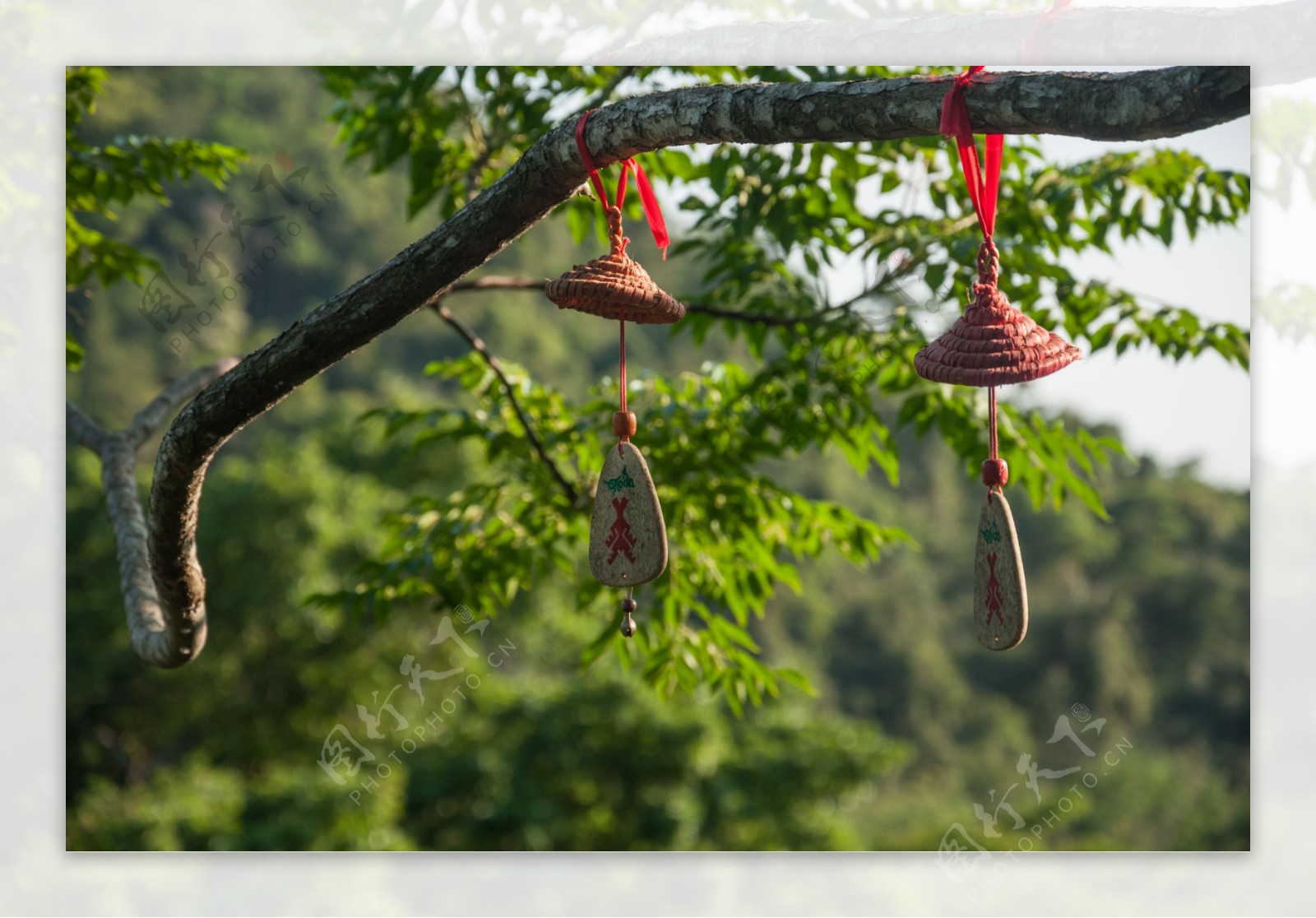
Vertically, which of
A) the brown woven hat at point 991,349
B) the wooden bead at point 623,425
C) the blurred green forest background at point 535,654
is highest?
the brown woven hat at point 991,349

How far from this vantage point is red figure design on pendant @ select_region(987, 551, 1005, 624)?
1305 millimetres

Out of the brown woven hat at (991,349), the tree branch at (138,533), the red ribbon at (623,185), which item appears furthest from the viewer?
the tree branch at (138,533)

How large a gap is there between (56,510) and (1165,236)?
2365mm

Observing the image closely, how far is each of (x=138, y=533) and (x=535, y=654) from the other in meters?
8.33

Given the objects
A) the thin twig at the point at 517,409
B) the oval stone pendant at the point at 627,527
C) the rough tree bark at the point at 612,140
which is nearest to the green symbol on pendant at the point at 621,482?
the oval stone pendant at the point at 627,527

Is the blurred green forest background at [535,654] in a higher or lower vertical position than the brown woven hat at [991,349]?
lower

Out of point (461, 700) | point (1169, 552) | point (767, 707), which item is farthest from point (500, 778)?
point (1169, 552)

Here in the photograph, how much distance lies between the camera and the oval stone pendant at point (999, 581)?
1.29 metres

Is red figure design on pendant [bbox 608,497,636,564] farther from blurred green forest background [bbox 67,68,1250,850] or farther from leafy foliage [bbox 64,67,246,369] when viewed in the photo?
leafy foliage [bbox 64,67,246,369]

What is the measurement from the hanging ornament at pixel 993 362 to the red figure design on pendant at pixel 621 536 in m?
0.40

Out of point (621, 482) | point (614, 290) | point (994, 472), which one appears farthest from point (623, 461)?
point (994, 472)

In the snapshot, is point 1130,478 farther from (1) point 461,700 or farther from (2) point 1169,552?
(1) point 461,700

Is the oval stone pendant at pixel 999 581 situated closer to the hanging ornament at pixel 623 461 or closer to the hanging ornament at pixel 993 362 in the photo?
the hanging ornament at pixel 993 362

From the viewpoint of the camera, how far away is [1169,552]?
12.1m
